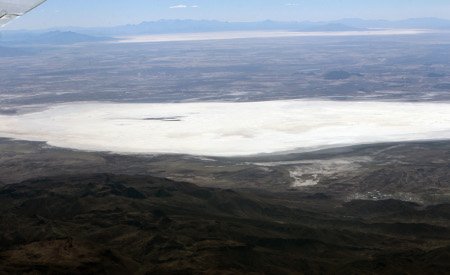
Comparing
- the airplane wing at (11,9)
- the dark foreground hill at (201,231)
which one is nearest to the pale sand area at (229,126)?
the dark foreground hill at (201,231)

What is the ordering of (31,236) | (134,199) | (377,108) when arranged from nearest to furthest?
(31,236), (134,199), (377,108)

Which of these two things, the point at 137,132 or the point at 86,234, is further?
the point at 137,132

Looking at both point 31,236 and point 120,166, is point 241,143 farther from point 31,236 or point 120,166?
point 31,236

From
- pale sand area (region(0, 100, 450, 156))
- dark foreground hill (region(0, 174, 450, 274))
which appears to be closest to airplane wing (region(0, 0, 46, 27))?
dark foreground hill (region(0, 174, 450, 274))

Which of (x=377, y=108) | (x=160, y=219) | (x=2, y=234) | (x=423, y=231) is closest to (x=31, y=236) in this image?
(x=2, y=234)

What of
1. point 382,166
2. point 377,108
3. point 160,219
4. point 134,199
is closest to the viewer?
point 160,219

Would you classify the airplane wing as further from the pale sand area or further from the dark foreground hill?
the pale sand area
